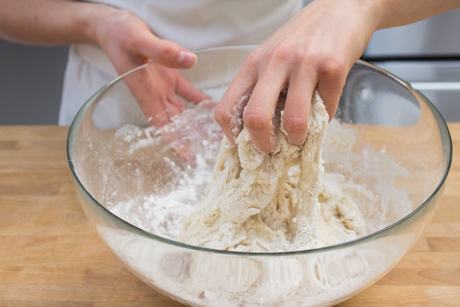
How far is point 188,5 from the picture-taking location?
42.3 inches

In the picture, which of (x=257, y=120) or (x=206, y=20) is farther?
(x=206, y=20)

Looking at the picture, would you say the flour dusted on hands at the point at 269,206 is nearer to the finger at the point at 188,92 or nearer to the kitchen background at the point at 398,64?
the finger at the point at 188,92

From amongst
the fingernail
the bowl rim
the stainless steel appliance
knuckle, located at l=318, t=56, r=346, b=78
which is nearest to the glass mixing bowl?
the bowl rim

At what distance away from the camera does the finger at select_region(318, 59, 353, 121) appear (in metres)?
0.57

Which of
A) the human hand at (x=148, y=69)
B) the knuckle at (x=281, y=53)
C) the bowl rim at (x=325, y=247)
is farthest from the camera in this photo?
the human hand at (x=148, y=69)

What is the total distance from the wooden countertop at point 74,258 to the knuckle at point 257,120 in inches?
14.4

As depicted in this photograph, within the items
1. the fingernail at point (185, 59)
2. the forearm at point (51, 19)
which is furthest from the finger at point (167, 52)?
the forearm at point (51, 19)

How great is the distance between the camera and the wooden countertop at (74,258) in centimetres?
72

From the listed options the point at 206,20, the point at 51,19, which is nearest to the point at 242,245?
the point at 206,20

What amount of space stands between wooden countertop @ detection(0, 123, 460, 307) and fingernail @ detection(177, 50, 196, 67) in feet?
1.34

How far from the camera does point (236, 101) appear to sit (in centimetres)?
61

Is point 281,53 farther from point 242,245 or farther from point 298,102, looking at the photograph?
point 242,245

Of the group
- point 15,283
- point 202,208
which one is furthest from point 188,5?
point 15,283

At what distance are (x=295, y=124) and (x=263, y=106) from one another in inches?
2.1
